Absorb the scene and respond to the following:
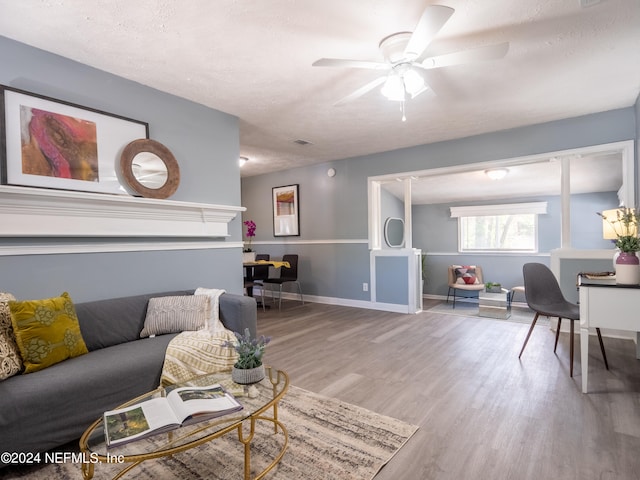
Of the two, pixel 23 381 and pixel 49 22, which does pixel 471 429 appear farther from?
pixel 49 22

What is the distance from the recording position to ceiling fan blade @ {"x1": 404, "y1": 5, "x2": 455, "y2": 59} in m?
1.54

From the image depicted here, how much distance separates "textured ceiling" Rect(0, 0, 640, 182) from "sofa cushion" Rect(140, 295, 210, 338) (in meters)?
1.72

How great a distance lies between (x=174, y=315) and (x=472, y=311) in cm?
424

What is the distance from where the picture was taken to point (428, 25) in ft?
5.40

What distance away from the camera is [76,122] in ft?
7.53

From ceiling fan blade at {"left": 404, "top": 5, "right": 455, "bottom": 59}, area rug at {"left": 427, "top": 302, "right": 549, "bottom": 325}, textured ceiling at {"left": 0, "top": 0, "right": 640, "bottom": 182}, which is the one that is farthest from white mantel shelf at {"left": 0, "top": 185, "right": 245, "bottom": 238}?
area rug at {"left": 427, "top": 302, "right": 549, "bottom": 325}

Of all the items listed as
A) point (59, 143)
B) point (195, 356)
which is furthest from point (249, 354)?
point (59, 143)

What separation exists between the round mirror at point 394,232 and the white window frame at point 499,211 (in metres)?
1.46

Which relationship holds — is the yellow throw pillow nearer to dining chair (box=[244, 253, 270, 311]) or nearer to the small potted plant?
the small potted plant

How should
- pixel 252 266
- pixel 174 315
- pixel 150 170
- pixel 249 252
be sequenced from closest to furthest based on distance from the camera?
pixel 174 315, pixel 150 170, pixel 252 266, pixel 249 252

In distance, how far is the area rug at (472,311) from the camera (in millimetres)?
4344

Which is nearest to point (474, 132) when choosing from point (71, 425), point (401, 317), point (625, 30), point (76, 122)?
point (625, 30)

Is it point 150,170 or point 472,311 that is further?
point 472,311

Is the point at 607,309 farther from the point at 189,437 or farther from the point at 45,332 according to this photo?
the point at 45,332
